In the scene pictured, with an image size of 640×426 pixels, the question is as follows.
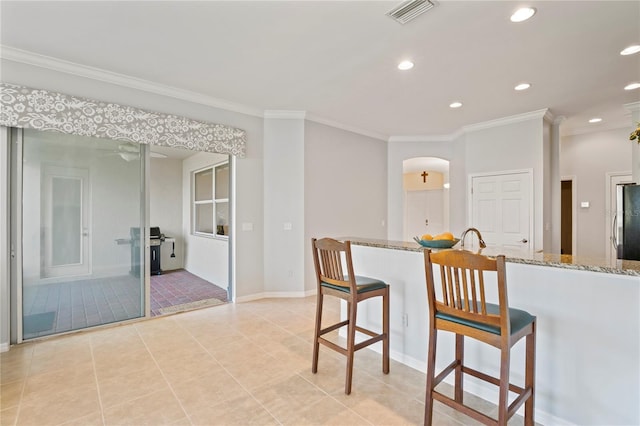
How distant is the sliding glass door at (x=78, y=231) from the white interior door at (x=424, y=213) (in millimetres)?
7620

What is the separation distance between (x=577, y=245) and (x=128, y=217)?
7.22 metres

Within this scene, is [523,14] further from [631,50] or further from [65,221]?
[65,221]

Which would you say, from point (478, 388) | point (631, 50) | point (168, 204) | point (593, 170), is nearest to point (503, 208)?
point (593, 170)

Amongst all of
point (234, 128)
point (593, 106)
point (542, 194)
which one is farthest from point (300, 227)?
point (593, 106)

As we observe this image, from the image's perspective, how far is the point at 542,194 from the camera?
456 cm

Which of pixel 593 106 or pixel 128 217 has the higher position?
pixel 593 106

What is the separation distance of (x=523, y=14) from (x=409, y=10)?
868 mm

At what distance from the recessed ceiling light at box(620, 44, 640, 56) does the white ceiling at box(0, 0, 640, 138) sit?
0.18 feet

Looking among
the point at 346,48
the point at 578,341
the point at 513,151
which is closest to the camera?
the point at 578,341

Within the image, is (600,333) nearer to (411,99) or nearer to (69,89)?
(411,99)

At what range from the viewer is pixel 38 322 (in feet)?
10.3

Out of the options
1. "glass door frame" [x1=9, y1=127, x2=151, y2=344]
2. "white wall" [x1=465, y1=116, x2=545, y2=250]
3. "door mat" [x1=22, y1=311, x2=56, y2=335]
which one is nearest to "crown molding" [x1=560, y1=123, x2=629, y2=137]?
"white wall" [x1=465, y1=116, x2=545, y2=250]

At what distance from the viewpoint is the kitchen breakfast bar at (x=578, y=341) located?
1.63 m

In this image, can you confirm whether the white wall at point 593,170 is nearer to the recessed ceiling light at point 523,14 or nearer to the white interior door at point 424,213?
the white interior door at point 424,213
